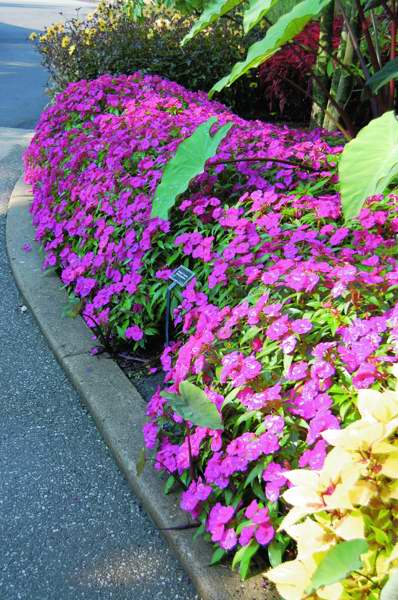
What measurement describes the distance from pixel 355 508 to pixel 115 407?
4.49 feet

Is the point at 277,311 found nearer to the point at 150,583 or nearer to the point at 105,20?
the point at 150,583

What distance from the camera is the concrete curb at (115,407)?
6.12ft

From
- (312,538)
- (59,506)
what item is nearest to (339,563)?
(312,538)

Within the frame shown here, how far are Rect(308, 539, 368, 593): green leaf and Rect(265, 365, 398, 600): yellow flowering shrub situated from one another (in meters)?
0.16

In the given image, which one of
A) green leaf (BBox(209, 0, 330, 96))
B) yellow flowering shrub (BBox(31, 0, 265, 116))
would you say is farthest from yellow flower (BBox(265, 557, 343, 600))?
yellow flowering shrub (BBox(31, 0, 265, 116))

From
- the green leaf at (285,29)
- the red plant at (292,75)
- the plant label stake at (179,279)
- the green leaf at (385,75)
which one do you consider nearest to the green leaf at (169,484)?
the plant label stake at (179,279)

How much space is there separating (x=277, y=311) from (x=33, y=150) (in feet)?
11.8

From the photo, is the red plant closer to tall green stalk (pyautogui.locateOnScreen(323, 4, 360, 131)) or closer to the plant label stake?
tall green stalk (pyautogui.locateOnScreen(323, 4, 360, 131))

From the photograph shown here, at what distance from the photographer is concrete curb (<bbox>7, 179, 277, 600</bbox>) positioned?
73.4 inches

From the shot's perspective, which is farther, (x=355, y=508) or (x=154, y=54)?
(x=154, y=54)

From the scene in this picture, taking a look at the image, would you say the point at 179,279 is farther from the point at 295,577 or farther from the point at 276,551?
the point at 295,577

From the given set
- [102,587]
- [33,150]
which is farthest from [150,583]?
[33,150]

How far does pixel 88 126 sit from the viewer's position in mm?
4691

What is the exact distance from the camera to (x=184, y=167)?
3.13 m
